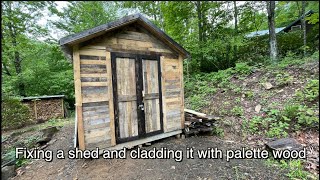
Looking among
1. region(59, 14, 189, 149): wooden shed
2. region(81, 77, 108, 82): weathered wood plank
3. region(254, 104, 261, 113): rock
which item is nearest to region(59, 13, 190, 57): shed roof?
region(59, 14, 189, 149): wooden shed

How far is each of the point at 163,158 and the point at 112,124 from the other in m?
1.36

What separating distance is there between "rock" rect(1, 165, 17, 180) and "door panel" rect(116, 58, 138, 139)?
7.45 feet

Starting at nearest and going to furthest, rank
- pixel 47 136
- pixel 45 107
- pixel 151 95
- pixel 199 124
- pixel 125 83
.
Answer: pixel 125 83, pixel 151 95, pixel 199 124, pixel 47 136, pixel 45 107

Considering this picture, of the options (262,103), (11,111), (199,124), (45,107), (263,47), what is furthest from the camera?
(45,107)

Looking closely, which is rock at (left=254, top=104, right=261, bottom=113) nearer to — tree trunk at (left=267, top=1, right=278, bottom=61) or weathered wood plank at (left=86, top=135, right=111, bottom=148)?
tree trunk at (left=267, top=1, right=278, bottom=61)

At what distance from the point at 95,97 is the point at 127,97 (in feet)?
2.41

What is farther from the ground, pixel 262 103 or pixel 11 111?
pixel 262 103

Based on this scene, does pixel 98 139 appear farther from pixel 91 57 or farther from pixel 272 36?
pixel 272 36

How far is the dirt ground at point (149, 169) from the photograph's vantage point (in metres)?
3.02

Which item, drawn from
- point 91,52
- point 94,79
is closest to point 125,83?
point 94,79

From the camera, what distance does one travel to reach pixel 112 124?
3855 mm

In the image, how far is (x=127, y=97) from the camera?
4082 millimetres

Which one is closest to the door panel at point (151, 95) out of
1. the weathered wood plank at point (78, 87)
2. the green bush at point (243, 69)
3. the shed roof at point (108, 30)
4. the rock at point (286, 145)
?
the shed roof at point (108, 30)

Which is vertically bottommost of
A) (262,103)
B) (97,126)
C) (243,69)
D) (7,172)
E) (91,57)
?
(7,172)
